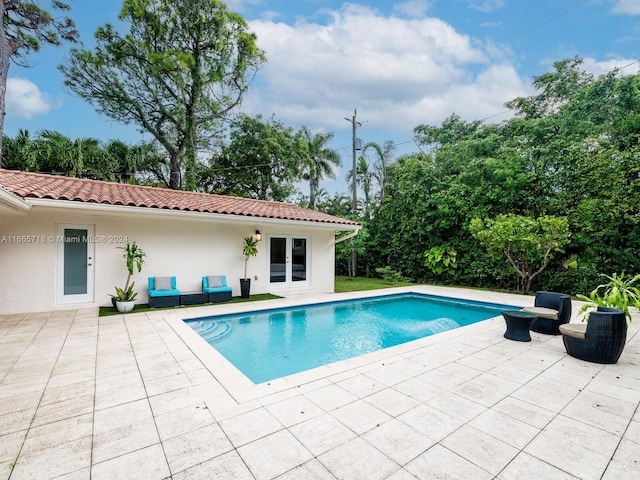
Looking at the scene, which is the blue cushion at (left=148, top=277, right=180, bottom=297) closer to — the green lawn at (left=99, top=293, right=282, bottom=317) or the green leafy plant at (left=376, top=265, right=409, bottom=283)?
the green lawn at (left=99, top=293, right=282, bottom=317)

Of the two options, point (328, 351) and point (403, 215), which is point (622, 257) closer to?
point (403, 215)

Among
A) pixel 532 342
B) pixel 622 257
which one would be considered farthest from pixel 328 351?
pixel 622 257

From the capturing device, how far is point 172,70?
59.6ft

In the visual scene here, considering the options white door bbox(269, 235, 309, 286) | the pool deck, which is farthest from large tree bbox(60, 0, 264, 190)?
the pool deck

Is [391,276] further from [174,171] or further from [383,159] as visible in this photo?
[174,171]

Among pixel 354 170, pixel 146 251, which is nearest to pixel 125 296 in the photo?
pixel 146 251

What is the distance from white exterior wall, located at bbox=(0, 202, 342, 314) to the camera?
7.39 meters

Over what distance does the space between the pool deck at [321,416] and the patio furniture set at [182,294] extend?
3.07 m

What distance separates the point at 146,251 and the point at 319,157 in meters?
14.9

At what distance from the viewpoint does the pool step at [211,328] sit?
6425mm

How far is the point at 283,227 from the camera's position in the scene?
11336 mm

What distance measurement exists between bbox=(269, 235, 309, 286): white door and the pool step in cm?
403

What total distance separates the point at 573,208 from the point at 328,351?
9905mm

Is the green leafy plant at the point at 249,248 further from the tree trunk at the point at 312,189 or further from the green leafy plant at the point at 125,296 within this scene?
the tree trunk at the point at 312,189
